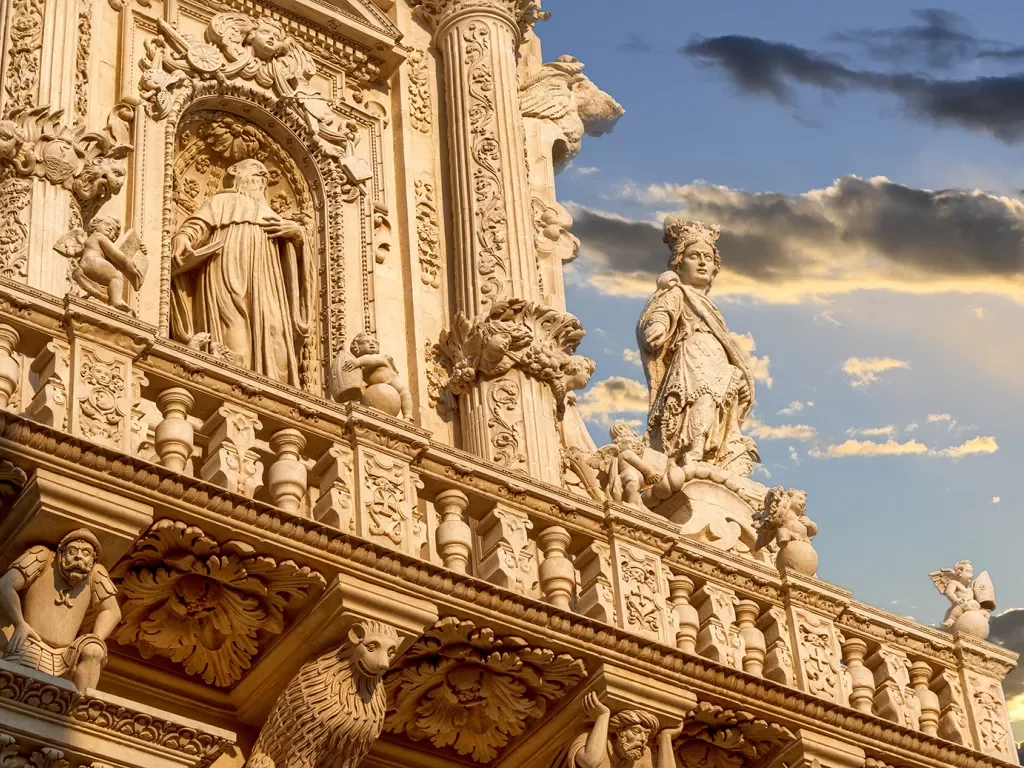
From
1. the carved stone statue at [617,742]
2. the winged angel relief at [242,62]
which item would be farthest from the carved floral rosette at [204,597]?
the winged angel relief at [242,62]

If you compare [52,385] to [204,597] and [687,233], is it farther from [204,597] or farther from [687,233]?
[687,233]

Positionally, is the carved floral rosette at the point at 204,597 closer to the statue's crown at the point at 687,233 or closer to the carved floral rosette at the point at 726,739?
the carved floral rosette at the point at 726,739

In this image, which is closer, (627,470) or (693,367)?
(627,470)

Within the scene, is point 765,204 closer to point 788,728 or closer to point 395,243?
point 395,243

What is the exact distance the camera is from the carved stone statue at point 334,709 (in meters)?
12.1

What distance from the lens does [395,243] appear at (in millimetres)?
18453

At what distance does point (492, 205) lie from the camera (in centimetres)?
1861

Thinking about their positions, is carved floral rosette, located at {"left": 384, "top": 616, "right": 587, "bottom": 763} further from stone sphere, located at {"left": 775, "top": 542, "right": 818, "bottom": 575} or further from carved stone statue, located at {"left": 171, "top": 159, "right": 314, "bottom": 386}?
carved stone statue, located at {"left": 171, "top": 159, "right": 314, "bottom": 386}

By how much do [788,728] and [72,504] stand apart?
4736mm

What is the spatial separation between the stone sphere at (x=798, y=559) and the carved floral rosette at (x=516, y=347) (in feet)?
10.6

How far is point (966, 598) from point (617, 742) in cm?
391

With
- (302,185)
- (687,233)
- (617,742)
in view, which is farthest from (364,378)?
(687,233)

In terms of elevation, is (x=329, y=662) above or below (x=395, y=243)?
below

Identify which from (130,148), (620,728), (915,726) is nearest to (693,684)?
(620,728)
